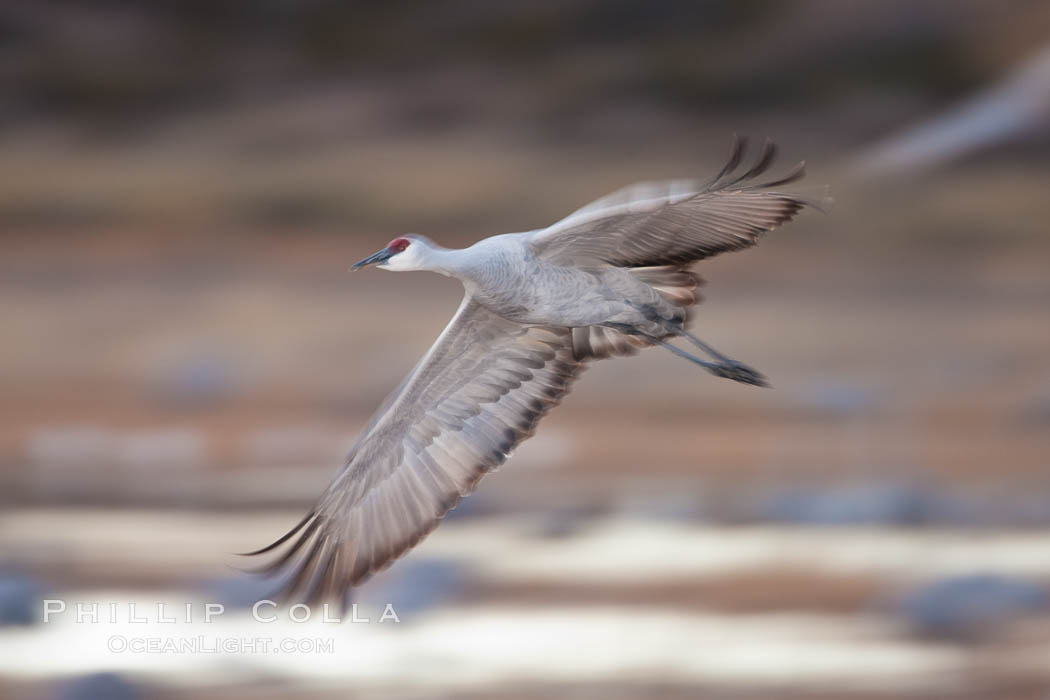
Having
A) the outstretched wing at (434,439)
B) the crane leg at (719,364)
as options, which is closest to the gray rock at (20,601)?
the outstretched wing at (434,439)

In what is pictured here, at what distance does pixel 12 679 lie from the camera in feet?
66.4

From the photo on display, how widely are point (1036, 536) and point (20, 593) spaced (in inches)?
690

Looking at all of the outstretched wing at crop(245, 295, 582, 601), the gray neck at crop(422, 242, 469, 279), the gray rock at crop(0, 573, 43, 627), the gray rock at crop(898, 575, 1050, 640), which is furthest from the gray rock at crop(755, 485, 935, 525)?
the gray neck at crop(422, 242, 469, 279)

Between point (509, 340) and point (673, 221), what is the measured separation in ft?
5.24

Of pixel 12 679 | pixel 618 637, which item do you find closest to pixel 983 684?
pixel 618 637

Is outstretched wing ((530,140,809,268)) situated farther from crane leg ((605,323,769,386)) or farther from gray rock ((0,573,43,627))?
gray rock ((0,573,43,627))

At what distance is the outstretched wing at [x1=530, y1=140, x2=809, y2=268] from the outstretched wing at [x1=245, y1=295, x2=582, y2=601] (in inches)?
43.9

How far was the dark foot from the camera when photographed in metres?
10.4

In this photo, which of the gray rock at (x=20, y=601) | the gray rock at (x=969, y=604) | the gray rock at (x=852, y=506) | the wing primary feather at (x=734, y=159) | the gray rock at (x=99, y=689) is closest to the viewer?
the wing primary feather at (x=734, y=159)

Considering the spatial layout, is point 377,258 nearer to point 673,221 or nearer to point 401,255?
point 401,255

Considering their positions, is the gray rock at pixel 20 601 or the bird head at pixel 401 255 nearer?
the bird head at pixel 401 255

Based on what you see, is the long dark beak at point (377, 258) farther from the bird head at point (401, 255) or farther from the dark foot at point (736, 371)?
the dark foot at point (736, 371)

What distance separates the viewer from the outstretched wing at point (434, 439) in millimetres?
10961

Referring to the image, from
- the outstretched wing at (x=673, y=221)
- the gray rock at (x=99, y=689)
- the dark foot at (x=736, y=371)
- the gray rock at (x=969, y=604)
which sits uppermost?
the gray rock at (x=969, y=604)
